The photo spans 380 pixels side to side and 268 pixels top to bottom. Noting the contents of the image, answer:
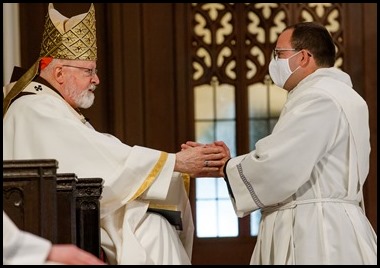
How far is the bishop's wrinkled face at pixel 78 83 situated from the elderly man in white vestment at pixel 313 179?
3.20ft

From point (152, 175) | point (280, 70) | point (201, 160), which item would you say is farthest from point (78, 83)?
point (280, 70)

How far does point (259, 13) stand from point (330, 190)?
3449 mm

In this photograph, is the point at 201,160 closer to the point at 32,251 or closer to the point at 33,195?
the point at 33,195

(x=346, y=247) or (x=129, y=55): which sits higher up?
(x=129, y=55)

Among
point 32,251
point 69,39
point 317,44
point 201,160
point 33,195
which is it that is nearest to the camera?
point 32,251

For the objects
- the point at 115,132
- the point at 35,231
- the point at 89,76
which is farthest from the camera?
the point at 115,132

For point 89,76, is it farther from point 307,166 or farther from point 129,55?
point 129,55

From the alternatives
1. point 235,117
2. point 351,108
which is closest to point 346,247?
point 351,108

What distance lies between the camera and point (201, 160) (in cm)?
738

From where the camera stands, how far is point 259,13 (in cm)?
1015

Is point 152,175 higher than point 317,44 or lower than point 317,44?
lower

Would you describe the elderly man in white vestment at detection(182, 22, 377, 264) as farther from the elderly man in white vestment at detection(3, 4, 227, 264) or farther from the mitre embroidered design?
the mitre embroidered design

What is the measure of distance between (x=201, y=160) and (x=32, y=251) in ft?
8.40

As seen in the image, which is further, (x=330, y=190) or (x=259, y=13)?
(x=259, y=13)
